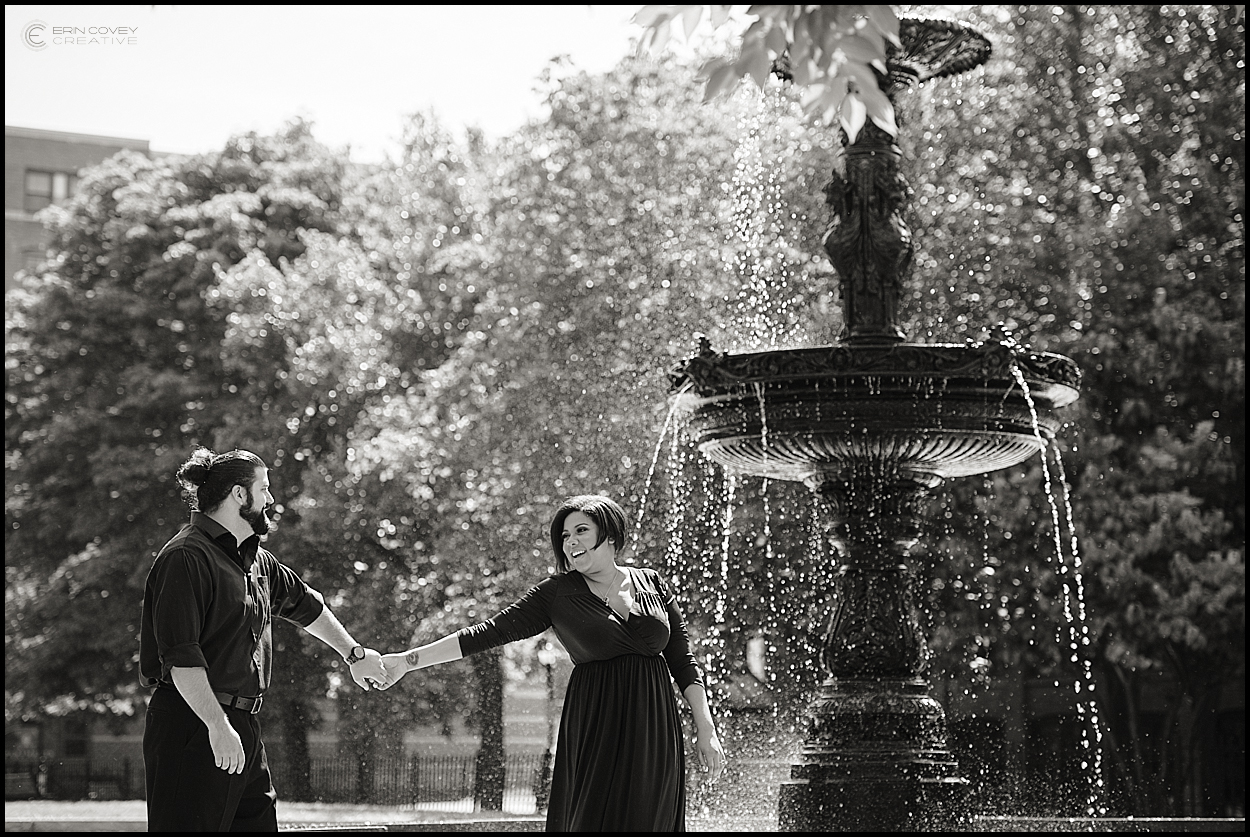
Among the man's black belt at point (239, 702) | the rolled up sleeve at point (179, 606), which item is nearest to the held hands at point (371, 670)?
the man's black belt at point (239, 702)

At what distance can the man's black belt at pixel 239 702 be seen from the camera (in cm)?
548

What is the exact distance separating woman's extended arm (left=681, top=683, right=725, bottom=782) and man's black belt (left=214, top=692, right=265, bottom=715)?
1642 mm

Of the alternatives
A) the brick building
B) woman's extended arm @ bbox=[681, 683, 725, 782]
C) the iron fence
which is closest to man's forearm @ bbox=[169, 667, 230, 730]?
woman's extended arm @ bbox=[681, 683, 725, 782]

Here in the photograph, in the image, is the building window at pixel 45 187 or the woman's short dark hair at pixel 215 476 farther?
the building window at pixel 45 187

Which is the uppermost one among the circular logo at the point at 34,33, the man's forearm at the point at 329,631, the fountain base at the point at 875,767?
the circular logo at the point at 34,33

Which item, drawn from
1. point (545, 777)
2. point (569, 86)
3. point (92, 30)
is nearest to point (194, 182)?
point (569, 86)

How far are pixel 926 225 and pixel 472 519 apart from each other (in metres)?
7.36

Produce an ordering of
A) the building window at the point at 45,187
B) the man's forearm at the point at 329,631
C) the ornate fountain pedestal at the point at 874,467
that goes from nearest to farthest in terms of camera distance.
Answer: the man's forearm at the point at 329,631 < the ornate fountain pedestal at the point at 874,467 < the building window at the point at 45,187

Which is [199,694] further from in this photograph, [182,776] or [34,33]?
[34,33]

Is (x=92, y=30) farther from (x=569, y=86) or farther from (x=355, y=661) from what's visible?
(x=569, y=86)

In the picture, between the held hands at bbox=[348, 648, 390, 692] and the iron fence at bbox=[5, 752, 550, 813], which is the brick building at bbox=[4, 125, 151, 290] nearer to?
the iron fence at bbox=[5, 752, 550, 813]

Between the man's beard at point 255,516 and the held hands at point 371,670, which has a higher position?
the man's beard at point 255,516

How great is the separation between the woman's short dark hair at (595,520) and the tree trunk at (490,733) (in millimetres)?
16563

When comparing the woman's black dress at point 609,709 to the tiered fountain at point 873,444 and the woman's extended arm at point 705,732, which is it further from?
the tiered fountain at point 873,444
